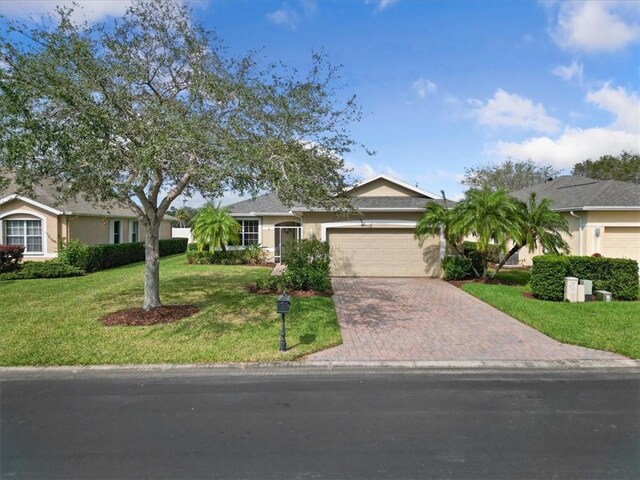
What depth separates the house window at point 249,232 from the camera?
25234 millimetres

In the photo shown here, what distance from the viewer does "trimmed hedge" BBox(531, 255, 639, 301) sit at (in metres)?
12.3

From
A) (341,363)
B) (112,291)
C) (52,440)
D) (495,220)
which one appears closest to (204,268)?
(112,291)

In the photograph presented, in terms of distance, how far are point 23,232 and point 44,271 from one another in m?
4.92

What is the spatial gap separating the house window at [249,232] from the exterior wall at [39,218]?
31.1 ft

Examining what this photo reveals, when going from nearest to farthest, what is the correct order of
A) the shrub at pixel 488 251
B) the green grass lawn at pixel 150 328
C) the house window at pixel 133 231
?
1. the green grass lawn at pixel 150 328
2. the shrub at pixel 488 251
3. the house window at pixel 133 231

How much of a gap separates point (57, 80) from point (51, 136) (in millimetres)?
1130

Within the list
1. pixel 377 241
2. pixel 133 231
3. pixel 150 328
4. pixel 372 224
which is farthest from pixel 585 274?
pixel 133 231

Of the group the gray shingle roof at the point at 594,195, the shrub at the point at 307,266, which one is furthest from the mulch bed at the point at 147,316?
the gray shingle roof at the point at 594,195

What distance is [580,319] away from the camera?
32.7ft

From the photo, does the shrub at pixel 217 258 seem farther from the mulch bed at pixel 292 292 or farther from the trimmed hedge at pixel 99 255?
the mulch bed at pixel 292 292

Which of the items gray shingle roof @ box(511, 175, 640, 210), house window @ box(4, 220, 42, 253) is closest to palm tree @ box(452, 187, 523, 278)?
gray shingle roof @ box(511, 175, 640, 210)

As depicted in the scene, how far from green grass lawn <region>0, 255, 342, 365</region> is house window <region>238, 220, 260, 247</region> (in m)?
10.9

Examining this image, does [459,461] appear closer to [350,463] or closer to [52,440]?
[350,463]

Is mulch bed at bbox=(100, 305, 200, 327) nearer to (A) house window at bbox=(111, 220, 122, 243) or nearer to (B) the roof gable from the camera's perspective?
(B) the roof gable
